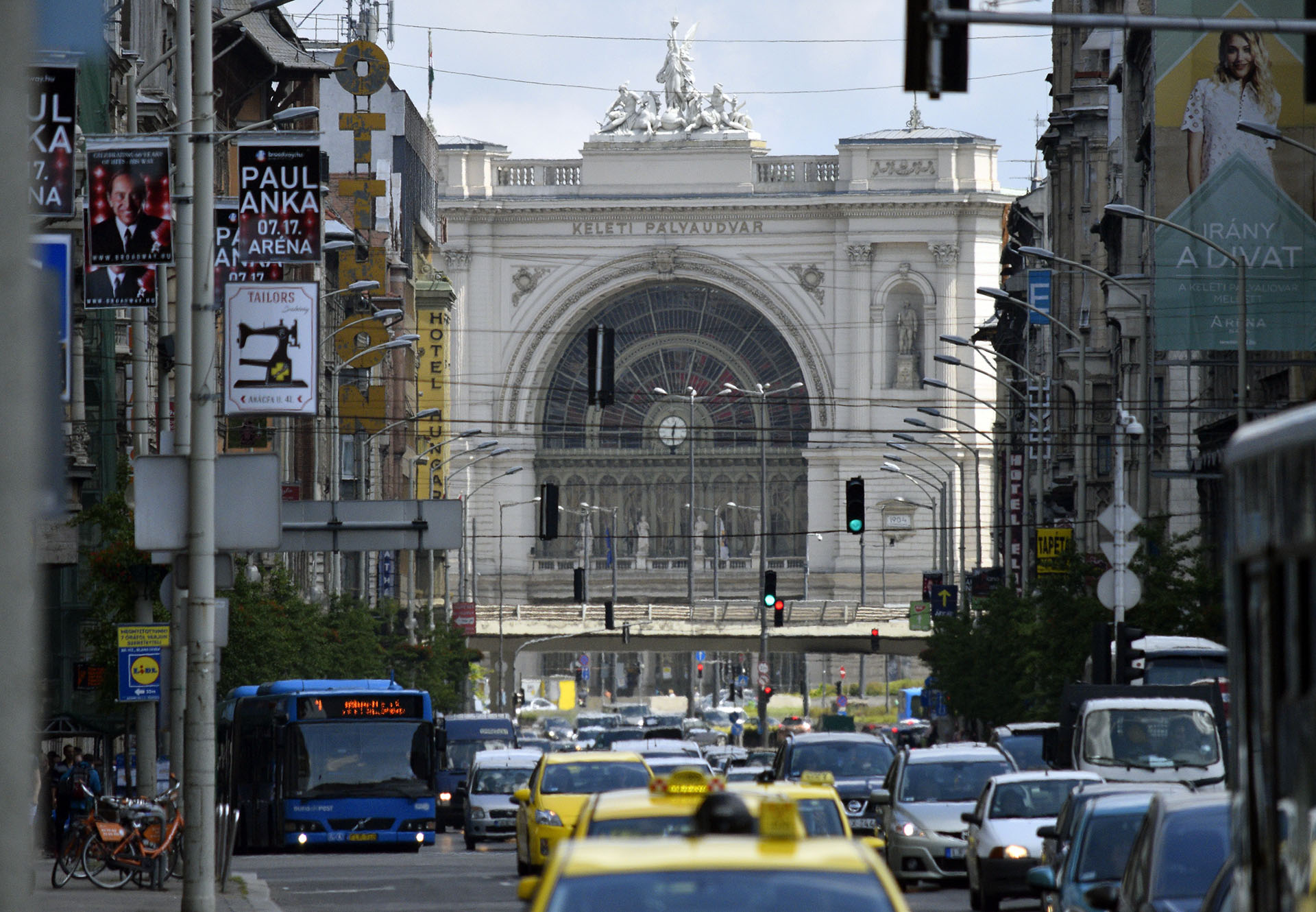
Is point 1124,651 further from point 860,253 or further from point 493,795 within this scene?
point 860,253

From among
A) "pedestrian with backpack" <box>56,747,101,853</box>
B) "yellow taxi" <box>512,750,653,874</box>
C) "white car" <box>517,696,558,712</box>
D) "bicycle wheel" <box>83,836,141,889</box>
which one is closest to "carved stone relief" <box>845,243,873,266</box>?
"white car" <box>517,696,558,712</box>

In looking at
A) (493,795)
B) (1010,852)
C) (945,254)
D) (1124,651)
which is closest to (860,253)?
(945,254)

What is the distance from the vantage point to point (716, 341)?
115 meters

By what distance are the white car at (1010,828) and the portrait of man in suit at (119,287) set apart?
10.1m

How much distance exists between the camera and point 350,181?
76.9m

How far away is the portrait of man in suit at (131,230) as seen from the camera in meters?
21.1

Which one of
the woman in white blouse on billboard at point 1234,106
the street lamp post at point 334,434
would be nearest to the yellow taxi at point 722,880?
the woman in white blouse on billboard at point 1234,106

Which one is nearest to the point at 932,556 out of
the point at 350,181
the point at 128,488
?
the point at 350,181

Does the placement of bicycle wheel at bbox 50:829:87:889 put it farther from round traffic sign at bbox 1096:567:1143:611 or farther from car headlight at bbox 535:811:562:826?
round traffic sign at bbox 1096:567:1143:611

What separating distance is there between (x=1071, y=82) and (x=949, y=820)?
166 ft

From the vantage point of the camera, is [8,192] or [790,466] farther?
[790,466]

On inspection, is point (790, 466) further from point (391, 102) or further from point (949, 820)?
point (949, 820)

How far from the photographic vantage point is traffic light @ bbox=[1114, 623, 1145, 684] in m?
35.4

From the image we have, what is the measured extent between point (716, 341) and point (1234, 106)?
75.2 m
